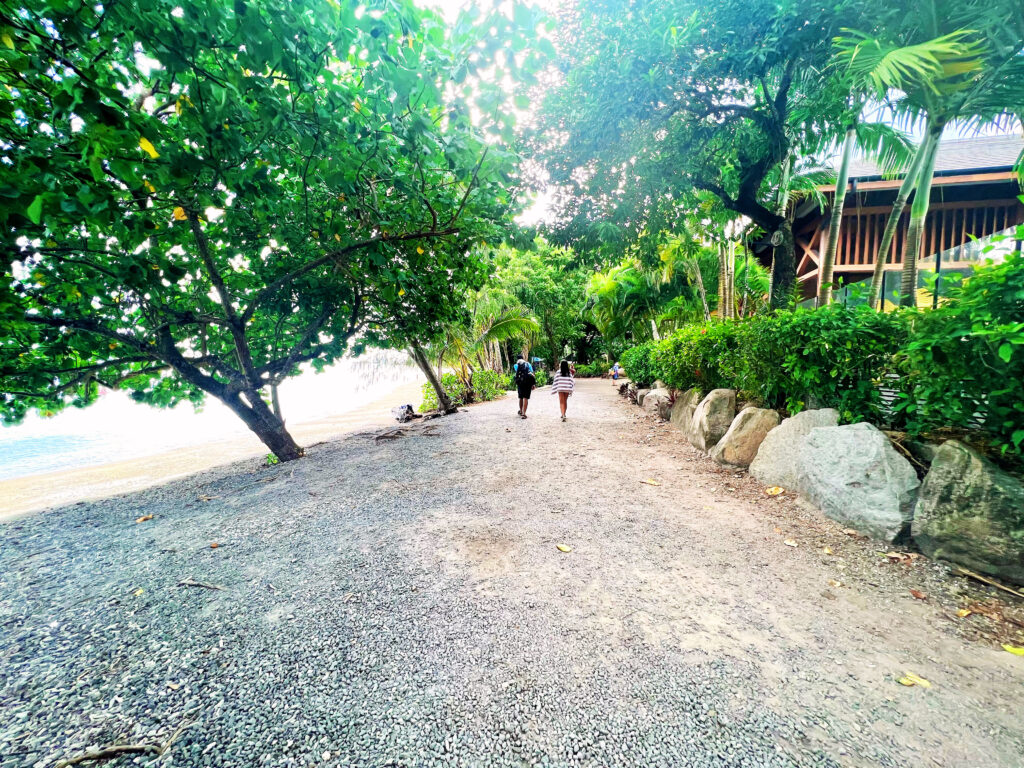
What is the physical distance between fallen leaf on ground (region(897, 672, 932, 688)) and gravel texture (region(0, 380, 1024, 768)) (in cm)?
4

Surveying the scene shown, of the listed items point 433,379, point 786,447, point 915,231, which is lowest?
point 786,447

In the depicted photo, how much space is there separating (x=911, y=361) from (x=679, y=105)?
485 centimetres

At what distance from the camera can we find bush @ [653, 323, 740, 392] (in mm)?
5918

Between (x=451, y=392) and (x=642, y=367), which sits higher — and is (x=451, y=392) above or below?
above

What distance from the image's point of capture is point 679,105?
5.74 m

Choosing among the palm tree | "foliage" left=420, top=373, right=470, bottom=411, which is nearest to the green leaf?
the palm tree

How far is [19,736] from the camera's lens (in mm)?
1586

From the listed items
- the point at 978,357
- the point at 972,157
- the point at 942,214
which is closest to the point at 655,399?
the point at 978,357

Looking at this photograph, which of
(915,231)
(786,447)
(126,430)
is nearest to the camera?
(786,447)

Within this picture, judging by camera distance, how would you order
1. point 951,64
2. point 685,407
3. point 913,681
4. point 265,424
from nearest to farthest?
1. point 913,681
2. point 951,64
3. point 265,424
4. point 685,407

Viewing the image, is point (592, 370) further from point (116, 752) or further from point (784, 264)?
point (116, 752)

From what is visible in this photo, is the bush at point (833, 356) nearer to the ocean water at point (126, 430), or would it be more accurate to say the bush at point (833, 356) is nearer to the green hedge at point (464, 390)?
the ocean water at point (126, 430)

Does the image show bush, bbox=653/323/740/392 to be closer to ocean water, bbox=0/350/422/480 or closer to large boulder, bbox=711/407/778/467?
large boulder, bbox=711/407/778/467

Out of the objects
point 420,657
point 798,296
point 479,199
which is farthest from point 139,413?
point 798,296
